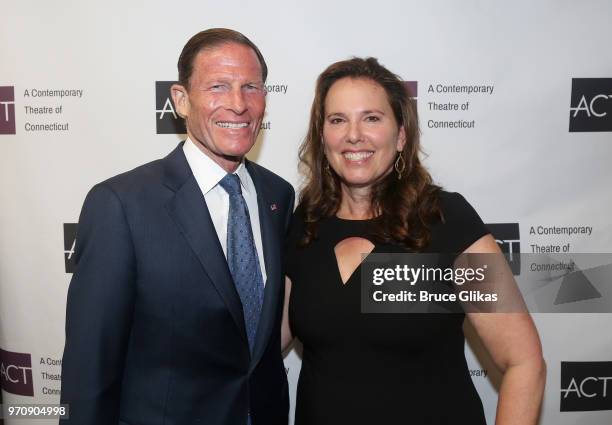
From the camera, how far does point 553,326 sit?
263 cm

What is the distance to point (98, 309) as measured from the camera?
1.47 metres

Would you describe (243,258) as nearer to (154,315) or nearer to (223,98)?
(154,315)

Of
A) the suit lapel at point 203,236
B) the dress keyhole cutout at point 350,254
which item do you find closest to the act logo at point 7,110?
the suit lapel at point 203,236

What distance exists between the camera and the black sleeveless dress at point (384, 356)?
172cm

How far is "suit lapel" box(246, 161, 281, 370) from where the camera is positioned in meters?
1.66

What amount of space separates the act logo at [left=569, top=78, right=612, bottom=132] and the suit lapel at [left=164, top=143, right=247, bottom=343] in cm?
186

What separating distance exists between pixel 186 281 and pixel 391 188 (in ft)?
2.76

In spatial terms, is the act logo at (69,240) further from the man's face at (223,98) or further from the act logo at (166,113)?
the man's face at (223,98)

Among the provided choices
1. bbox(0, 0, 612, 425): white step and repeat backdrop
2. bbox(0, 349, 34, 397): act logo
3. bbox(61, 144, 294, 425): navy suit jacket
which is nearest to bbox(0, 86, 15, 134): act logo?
bbox(0, 0, 612, 425): white step and repeat backdrop

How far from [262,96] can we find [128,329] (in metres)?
0.85

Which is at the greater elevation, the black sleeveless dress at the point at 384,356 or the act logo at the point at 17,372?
the black sleeveless dress at the point at 384,356

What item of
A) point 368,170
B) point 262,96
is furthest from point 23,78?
point 368,170

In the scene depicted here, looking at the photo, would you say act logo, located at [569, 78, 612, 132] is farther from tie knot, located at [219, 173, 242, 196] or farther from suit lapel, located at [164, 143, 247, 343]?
suit lapel, located at [164, 143, 247, 343]

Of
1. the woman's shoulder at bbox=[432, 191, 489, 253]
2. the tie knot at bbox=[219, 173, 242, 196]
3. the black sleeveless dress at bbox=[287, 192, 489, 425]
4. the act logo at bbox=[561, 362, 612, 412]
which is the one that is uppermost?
the tie knot at bbox=[219, 173, 242, 196]
